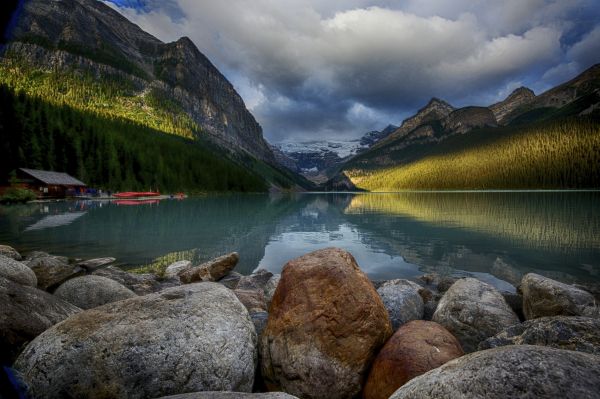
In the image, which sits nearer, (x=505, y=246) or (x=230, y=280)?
(x=230, y=280)

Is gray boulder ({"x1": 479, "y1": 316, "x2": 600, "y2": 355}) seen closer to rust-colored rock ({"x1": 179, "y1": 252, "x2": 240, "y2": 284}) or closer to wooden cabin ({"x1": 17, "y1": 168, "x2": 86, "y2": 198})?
rust-colored rock ({"x1": 179, "y1": 252, "x2": 240, "y2": 284})

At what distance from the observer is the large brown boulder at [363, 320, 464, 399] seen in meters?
5.65

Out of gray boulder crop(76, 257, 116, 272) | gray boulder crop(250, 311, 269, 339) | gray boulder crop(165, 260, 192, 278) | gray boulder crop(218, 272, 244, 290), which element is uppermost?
gray boulder crop(250, 311, 269, 339)

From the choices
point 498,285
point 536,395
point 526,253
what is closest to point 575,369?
point 536,395

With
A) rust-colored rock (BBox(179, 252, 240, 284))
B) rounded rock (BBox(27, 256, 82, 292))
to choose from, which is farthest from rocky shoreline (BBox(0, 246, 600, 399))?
rust-colored rock (BBox(179, 252, 240, 284))

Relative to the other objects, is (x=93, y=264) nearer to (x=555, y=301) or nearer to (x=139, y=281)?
(x=139, y=281)

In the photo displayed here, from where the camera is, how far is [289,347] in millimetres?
6184

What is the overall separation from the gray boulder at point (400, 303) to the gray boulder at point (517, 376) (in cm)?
420

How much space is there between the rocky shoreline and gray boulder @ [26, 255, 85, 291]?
4555 mm

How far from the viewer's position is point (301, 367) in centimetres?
602

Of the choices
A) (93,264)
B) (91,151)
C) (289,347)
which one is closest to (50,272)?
(93,264)

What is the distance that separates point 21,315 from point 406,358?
278 inches

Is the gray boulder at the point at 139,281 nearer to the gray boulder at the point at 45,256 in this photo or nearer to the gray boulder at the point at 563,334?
the gray boulder at the point at 45,256

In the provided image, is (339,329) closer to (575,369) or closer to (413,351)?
(413,351)
